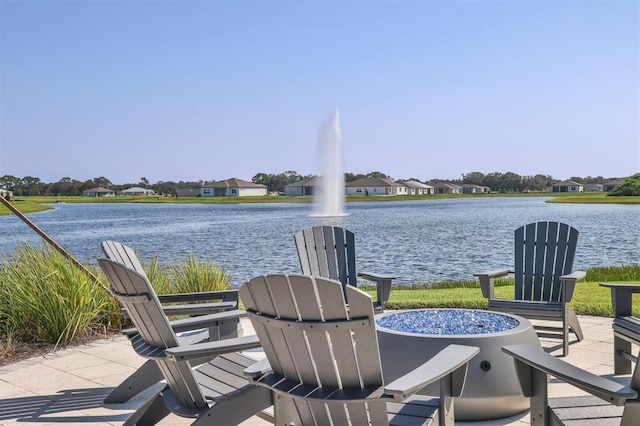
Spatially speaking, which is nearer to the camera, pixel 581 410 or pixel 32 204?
pixel 581 410

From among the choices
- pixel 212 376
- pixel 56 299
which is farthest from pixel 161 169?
pixel 212 376

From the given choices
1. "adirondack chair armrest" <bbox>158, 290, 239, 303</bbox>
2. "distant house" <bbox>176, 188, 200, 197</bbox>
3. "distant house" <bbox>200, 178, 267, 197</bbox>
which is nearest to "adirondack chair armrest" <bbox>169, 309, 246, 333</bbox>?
"adirondack chair armrest" <bbox>158, 290, 239, 303</bbox>

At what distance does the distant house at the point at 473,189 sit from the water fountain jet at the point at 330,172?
7112 centimetres

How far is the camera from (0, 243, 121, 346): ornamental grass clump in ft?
17.9

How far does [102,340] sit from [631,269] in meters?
9.09

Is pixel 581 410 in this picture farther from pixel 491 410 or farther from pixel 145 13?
pixel 145 13

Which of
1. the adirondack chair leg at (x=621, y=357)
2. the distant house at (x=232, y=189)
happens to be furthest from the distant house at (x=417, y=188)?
the adirondack chair leg at (x=621, y=357)

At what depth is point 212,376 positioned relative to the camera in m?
3.21

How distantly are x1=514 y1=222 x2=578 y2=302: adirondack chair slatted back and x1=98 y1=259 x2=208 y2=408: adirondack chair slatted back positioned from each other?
12.0 ft

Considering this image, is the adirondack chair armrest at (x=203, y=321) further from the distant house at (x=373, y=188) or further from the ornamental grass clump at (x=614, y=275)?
the distant house at (x=373, y=188)

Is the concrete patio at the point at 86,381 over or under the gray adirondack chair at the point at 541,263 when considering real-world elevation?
under

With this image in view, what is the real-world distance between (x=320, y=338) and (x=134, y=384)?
6.93 ft

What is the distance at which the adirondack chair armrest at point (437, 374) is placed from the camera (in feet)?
7.12

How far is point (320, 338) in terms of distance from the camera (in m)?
2.35
